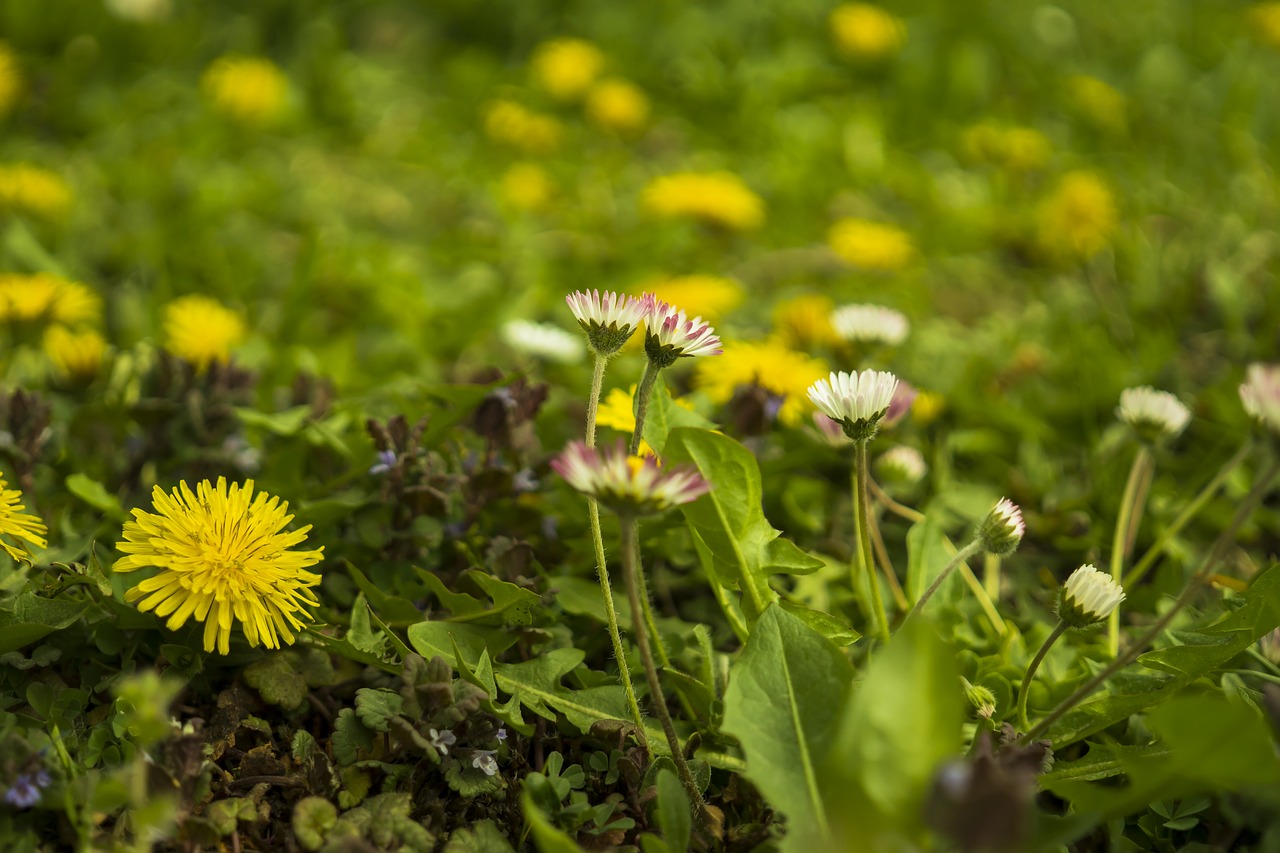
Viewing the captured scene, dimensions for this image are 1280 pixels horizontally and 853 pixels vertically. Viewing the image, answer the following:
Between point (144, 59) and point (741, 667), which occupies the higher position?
point (144, 59)

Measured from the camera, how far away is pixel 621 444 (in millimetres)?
1222

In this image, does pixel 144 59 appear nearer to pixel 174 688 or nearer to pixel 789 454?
pixel 789 454

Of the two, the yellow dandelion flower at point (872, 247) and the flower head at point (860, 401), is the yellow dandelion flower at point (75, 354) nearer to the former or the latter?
A: the flower head at point (860, 401)

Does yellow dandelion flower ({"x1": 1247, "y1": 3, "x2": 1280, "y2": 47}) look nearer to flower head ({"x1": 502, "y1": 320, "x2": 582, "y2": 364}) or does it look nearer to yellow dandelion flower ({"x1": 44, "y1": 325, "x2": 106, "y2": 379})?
flower head ({"x1": 502, "y1": 320, "x2": 582, "y2": 364})

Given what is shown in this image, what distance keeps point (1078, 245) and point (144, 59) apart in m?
3.68

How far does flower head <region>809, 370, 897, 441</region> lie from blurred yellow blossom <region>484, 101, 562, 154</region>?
272 centimetres

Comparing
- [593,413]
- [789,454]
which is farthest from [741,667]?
[789,454]

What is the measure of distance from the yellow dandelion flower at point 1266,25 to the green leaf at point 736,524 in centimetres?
486

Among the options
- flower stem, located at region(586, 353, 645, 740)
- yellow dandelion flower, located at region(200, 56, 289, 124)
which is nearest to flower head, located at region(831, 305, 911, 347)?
flower stem, located at region(586, 353, 645, 740)

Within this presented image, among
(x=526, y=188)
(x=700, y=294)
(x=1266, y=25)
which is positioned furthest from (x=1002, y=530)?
(x=1266, y=25)

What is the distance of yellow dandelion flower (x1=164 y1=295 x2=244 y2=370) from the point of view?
2410mm

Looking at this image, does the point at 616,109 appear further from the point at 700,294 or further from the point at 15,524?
the point at 15,524

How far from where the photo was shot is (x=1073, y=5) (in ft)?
17.3

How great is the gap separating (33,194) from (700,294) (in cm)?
198
